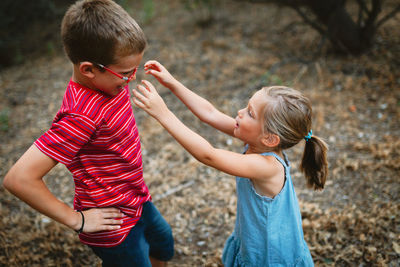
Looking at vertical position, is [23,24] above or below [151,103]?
below

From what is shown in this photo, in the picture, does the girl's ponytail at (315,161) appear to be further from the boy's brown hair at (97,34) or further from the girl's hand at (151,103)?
the boy's brown hair at (97,34)

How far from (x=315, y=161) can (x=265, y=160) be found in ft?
1.32

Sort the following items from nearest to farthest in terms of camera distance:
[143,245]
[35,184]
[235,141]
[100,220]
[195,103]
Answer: [35,184] → [100,220] → [143,245] → [195,103] → [235,141]

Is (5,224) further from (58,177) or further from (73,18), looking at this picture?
(73,18)

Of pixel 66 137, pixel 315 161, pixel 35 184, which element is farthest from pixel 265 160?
pixel 35 184

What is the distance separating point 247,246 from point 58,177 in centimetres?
259

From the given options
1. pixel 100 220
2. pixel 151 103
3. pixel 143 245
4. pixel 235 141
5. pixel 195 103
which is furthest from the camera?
pixel 235 141

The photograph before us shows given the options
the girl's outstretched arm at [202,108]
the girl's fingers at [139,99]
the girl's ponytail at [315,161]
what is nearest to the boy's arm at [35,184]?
the girl's fingers at [139,99]

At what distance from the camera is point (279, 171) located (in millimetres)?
1609

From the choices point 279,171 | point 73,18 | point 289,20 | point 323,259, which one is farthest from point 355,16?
point 73,18

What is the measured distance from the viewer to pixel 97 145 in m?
1.42

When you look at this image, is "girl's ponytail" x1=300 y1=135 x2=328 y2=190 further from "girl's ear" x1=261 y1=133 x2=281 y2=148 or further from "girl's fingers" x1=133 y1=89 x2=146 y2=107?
"girl's fingers" x1=133 y1=89 x2=146 y2=107

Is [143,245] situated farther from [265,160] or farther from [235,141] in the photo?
[235,141]

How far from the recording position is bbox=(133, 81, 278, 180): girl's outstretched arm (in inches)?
54.2
